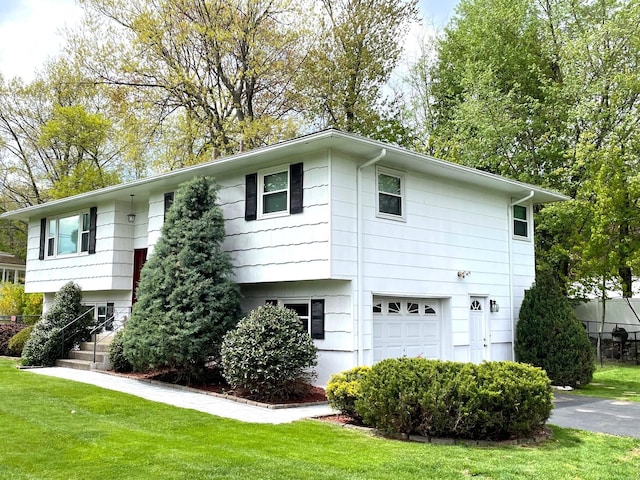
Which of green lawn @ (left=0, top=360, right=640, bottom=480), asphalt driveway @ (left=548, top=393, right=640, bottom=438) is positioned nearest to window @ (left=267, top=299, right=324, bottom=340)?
green lawn @ (left=0, top=360, right=640, bottom=480)

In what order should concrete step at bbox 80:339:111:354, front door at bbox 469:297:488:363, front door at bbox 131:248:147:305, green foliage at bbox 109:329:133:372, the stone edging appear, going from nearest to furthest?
the stone edging, green foliage at bbox 109:329:133:372, front door at bbox 469:297:488:363, concrete step at bbox 80:339:111:354, front door at bbox 131:248:147:305

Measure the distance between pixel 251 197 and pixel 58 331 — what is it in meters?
6.32

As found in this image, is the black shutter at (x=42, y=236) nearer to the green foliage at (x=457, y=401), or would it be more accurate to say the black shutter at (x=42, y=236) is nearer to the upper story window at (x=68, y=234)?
the upper story window at (x=68, y=234)

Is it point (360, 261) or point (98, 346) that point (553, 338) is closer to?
point (360, 261)

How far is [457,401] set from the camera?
720 cm

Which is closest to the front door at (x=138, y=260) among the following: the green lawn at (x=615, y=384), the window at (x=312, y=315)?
the window at (x=312, y=315)

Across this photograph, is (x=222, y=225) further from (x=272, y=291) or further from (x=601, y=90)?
(x=601, y=90)

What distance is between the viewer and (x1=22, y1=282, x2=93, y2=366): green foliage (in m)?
14.4

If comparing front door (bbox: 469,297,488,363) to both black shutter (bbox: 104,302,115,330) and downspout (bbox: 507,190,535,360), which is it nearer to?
downspout (bbox: 507,190,535,360)

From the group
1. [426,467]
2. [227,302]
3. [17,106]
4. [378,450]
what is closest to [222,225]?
[227,302]

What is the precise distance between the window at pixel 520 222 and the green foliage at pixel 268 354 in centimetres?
772

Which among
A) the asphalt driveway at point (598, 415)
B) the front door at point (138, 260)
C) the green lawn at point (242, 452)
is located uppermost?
the front door at point (138, 260)

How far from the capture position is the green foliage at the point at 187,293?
1113cm

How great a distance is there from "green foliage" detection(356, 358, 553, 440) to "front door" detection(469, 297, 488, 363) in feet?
19.0
